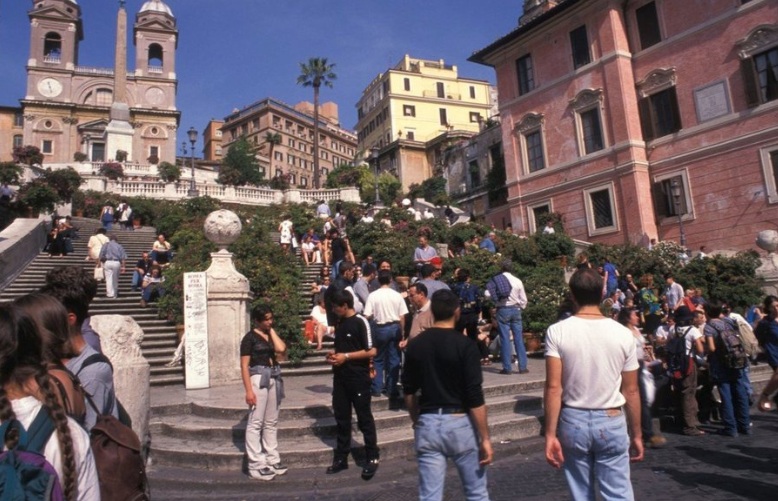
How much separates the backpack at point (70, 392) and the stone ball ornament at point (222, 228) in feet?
27.3

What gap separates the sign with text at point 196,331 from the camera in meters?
9.34

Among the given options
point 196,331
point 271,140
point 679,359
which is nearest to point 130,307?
point 196,331

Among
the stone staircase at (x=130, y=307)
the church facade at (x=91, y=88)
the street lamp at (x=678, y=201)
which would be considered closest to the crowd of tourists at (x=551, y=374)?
the stone staircase at (x=130, y=307)

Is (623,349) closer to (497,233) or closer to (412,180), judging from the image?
(497,233)

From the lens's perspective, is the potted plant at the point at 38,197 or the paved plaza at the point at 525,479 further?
the potted plant at the point at 38,197

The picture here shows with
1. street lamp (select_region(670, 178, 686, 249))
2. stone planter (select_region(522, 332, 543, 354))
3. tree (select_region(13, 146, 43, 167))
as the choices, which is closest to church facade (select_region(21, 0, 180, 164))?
tree (select_region(13, 146, 43, 167))

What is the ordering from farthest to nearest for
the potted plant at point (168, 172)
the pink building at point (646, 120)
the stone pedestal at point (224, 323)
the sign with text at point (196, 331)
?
the potted plant at point (168, 172) < the pink building at point (646, 120) < the stone pedestal at point (224, 323) < the sign with text at point (196, 331)

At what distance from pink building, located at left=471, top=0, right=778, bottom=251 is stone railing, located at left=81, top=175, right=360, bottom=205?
43.2ft

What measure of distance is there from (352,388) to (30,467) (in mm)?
4150

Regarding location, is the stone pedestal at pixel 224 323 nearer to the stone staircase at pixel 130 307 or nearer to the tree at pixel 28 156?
the stone staircase at pixel 130 307

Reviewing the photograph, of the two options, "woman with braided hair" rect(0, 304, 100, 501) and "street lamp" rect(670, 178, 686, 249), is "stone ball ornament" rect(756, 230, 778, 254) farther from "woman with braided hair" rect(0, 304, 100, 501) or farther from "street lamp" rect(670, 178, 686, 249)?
"woman with braided hair" rect(0, 304, 100, 501)

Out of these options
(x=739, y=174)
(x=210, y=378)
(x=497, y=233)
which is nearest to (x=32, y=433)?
(x=210, y=378)

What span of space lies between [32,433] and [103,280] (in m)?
14.2

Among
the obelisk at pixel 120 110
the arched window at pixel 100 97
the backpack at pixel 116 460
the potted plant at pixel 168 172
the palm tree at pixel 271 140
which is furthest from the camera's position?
the palm tree at pixel 271 140
